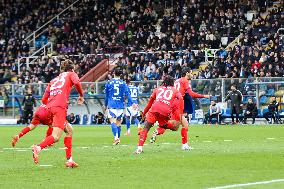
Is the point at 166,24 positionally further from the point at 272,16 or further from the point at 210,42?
the point at 272,16

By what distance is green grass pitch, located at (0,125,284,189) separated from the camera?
46.2 ft

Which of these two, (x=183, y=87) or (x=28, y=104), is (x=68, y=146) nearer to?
(x=183, y=87)

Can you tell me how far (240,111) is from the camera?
4338cm

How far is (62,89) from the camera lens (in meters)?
17.1

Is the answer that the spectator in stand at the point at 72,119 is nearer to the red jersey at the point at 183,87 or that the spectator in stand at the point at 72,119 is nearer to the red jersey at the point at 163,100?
the red jersey at the point at 183,87

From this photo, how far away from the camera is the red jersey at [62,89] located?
17016 millimetres

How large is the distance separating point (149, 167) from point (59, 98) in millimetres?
2256

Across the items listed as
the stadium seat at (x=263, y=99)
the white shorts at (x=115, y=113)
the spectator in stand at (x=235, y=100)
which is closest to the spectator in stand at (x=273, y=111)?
the stadium seat at (x=263, y=99)

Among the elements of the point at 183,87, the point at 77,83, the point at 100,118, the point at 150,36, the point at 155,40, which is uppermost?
the point at 150,36

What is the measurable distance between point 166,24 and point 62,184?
41.3m

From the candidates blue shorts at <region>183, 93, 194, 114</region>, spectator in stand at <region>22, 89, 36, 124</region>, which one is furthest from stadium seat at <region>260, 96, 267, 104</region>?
blue shorts at <region>183, 93, 194, 114</region>

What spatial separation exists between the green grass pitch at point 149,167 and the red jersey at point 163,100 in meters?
1.06

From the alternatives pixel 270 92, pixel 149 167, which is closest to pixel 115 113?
pixel 149 167

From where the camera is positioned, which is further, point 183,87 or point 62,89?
point 183,87
